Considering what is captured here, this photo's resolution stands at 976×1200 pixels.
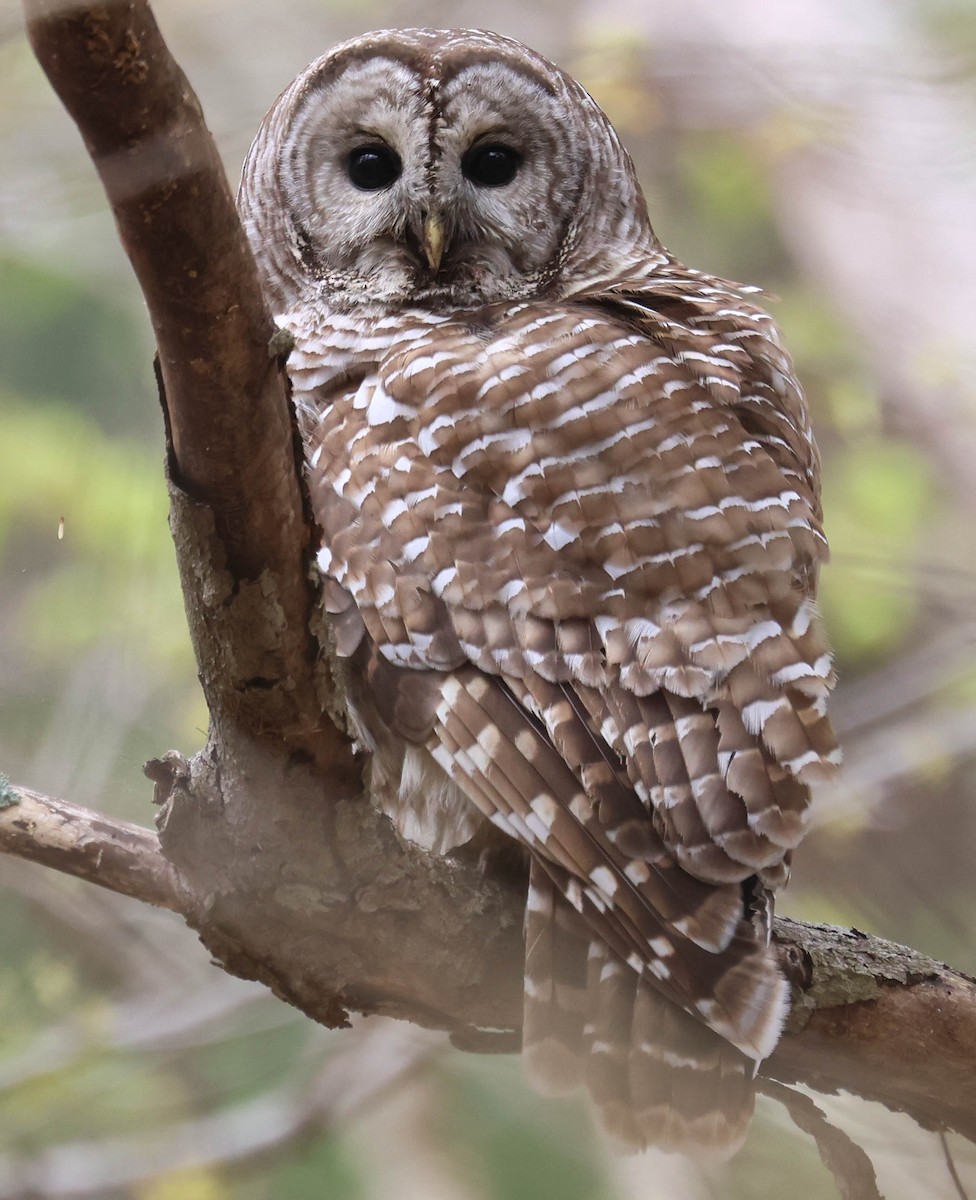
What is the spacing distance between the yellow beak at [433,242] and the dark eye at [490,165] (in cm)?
15

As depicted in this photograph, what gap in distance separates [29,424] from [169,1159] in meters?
1.05

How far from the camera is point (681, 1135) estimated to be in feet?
4.64

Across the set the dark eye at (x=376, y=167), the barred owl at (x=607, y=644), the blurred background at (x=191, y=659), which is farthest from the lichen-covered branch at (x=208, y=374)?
the dark eye at (x=376, y=167)

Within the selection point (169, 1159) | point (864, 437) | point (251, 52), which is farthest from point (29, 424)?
point (864, 437)

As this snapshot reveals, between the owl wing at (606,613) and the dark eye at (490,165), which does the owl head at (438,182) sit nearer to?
the dark eye at (490,165)

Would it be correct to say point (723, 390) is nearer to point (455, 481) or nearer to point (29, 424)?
point (455, 481)

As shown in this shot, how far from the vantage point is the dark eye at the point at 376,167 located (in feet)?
6.69

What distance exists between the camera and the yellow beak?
1.90 m

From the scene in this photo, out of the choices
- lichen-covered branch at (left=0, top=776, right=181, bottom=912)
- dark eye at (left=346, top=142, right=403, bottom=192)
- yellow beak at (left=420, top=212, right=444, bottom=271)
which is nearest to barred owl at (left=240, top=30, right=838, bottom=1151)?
yellow beak at (left=420, top=212, right=444, bottom=271)

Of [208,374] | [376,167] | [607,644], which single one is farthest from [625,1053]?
[376,167]

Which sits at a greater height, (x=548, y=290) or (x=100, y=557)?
(x=548, y=290)

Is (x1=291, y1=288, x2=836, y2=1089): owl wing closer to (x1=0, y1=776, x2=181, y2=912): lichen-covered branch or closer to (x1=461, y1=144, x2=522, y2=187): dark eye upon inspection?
(x1=0, y1=776, x2=181, y2=912): lichen-covered branch

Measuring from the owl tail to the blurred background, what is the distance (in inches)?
5.1

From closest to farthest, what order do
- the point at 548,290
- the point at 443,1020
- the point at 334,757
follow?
1. the point at 334,757
2. the point at 443,1020
3. the point at 548,290
